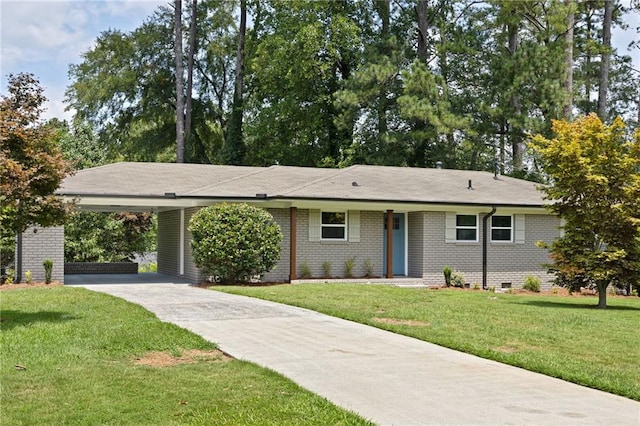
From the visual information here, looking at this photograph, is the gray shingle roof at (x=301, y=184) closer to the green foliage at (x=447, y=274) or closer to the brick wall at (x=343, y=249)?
the brick wall at (x=343, y=249)

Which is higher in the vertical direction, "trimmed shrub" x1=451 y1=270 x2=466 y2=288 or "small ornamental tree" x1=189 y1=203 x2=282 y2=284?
"small ornamental tree" x1=189 y1=203 x2=282 y2=284

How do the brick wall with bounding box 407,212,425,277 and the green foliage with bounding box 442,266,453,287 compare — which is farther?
the brick wall with bounding box 407,212,425,277

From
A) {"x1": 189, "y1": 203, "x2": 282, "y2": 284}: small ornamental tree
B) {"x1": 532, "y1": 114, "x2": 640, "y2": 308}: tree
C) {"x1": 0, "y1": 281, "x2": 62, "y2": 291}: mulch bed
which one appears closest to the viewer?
{"x1": 532, "y1": 114, "x2": 640, "y2": 308}: tree

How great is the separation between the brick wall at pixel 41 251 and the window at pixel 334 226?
8.00m

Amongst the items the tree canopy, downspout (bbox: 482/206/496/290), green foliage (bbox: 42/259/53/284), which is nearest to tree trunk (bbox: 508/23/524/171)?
the tree canopy

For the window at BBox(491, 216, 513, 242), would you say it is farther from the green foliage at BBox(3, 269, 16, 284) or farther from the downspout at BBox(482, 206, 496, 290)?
the green foliage at BBox(3, 269, 16, 284)

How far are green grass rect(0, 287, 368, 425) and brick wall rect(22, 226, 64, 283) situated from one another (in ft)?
29.8

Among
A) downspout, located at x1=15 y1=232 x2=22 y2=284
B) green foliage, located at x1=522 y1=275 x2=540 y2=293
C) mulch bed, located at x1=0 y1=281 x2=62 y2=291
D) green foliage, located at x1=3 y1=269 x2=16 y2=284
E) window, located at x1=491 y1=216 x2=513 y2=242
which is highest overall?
window, located at x1=491 y1=216 x2=513 y2=242

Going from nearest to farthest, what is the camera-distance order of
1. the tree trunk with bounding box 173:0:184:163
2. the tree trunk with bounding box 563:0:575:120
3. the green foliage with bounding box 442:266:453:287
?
the green foliage with bounding box 442:266:453:287, the tree trunk with bounding box 563:0:575:120, the tree trunk with bounding box 173:0:184:163

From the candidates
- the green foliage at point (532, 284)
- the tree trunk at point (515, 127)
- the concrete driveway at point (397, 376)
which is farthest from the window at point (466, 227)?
the concrete driveway at point (397, 376)

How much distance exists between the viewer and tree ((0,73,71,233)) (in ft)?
36.6

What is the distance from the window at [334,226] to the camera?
2284 centimetres

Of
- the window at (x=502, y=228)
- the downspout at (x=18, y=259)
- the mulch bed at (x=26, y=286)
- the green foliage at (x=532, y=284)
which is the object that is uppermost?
the window at (x=502, y=228)

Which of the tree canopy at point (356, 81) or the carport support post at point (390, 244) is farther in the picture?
the tree canopy at point (356, 81)
